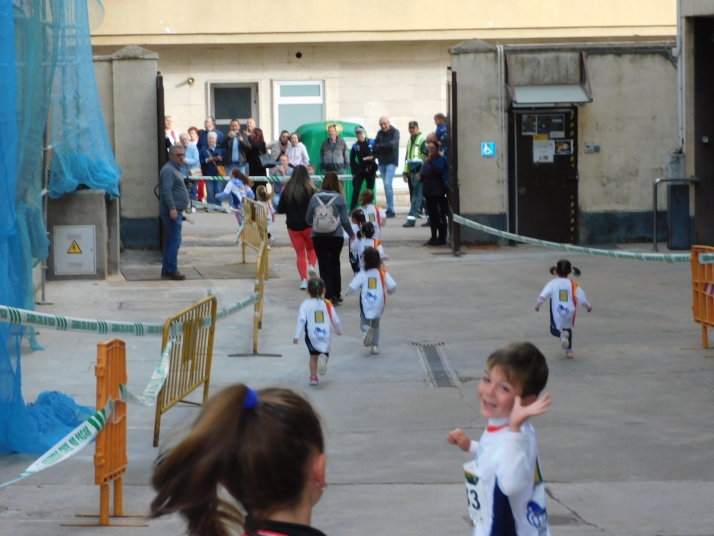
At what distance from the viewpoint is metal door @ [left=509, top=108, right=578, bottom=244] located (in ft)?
60.4

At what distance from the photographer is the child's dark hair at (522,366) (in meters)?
3.83

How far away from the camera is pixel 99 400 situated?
5828 mm

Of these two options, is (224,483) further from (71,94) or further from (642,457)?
(71,94)

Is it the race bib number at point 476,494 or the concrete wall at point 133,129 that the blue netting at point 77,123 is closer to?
the concrete wall at point 133,129

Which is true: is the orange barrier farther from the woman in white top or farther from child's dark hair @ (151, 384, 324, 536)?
the woman in white top

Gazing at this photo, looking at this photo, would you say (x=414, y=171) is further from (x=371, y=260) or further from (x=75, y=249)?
(x=371, y=260)

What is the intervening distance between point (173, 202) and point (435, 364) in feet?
20.8

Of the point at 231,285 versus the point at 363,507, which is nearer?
the point at 363,507

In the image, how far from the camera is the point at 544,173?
728 inches

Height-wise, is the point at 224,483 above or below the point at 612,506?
above

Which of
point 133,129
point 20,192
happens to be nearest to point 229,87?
point 133,129

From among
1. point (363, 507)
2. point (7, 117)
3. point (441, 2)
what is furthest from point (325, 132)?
point (363, 507)

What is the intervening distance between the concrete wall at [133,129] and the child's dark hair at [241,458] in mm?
16254

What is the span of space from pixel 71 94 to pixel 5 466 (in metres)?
7.82
